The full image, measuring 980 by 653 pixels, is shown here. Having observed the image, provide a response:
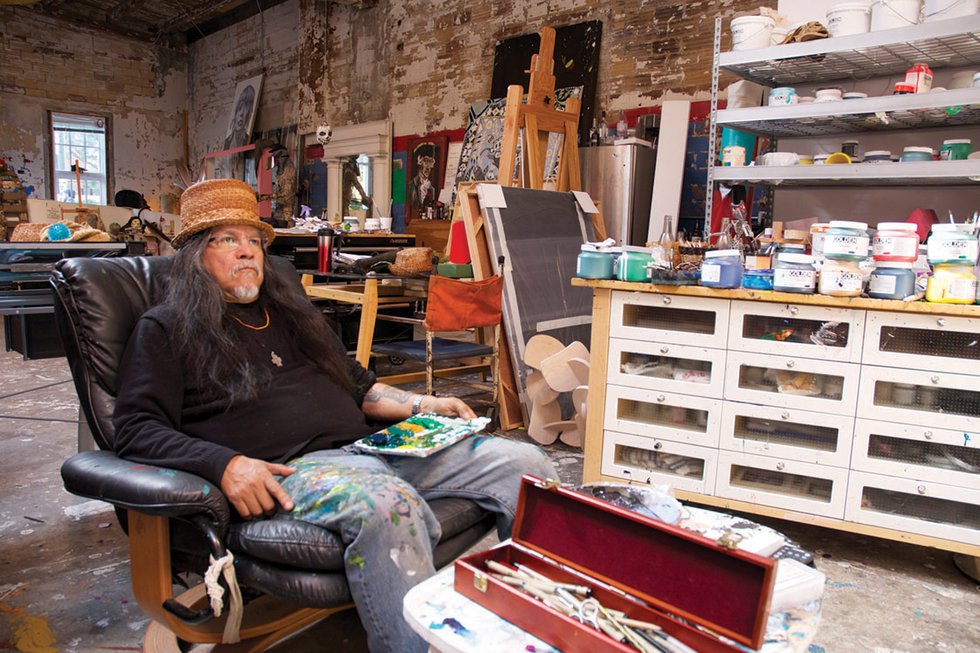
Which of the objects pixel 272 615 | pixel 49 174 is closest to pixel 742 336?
pixel 272 615

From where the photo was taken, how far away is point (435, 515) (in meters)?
1.74

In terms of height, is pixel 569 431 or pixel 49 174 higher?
pixel 49 174

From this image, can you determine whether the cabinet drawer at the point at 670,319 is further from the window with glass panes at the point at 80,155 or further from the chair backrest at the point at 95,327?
the window with glass panes at the point at 80,155

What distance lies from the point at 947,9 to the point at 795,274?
A: 5.10 feet

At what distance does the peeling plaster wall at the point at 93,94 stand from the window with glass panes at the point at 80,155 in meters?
0.15

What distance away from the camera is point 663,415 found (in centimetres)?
287

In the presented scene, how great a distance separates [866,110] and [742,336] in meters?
1.30

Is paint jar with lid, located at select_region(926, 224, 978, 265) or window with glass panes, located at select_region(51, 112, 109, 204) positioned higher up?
window with glass panes, located at select_region(51, 112, 109, 204)

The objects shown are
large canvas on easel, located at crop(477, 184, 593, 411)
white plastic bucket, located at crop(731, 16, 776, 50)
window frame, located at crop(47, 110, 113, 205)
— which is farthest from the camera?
window frame, located at crop(47, 110, 113, 205)

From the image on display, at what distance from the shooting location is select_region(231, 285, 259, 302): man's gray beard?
1968mm

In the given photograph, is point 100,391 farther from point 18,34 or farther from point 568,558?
point 18,34

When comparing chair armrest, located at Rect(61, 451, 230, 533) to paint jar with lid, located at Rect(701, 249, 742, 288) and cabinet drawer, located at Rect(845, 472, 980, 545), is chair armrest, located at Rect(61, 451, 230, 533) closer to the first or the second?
paint jar with lid, located at Rect(701, 249, 742, 288)

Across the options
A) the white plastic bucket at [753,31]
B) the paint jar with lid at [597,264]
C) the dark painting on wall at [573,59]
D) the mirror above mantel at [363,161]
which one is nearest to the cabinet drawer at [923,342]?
the paint jar with lid at [597,264]

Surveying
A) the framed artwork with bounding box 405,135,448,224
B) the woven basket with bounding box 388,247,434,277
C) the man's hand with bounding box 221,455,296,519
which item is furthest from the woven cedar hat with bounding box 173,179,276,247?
the framed artwork with bounding box 405,135,448,224
